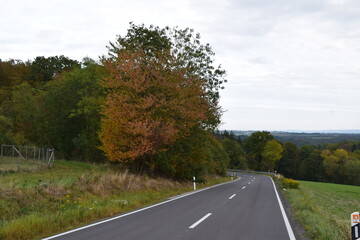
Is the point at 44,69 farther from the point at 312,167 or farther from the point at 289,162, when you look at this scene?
the point at 312,167

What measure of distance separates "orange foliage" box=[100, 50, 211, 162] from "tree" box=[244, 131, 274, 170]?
6814cm

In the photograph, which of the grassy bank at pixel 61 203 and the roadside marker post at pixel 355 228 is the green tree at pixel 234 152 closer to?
the grassy bank at pixel 61 203

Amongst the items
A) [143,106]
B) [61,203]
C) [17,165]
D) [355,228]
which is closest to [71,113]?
[17,165]

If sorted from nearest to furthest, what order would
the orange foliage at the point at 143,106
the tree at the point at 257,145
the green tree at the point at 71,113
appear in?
1. the orange foliage at the point at 143,106
2. the green tree at the point at 71,113
3. the tree at the point at 257,145

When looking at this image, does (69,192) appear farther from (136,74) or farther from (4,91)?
(4,91)

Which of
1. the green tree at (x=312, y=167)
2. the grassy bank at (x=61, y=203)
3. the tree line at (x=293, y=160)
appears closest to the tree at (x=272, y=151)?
the tree line at (x=293, y=160)

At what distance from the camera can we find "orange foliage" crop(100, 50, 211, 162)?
18.5 meters

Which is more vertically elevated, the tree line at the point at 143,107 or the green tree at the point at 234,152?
the tree line at the point at 143,107

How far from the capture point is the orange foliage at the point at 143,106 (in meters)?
18.5

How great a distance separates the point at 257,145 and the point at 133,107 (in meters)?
72.3

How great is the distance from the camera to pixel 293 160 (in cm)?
9944

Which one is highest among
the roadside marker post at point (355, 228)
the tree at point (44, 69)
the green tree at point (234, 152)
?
the tree at point (44, 69)

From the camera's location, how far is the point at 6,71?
52.6 metres

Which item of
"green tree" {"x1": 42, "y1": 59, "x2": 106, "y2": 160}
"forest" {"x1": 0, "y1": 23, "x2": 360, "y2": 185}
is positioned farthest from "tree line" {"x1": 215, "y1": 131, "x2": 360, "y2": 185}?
"green tree" {"x1": 42, "y1": 59, "x2": 106, "y2": 160}
